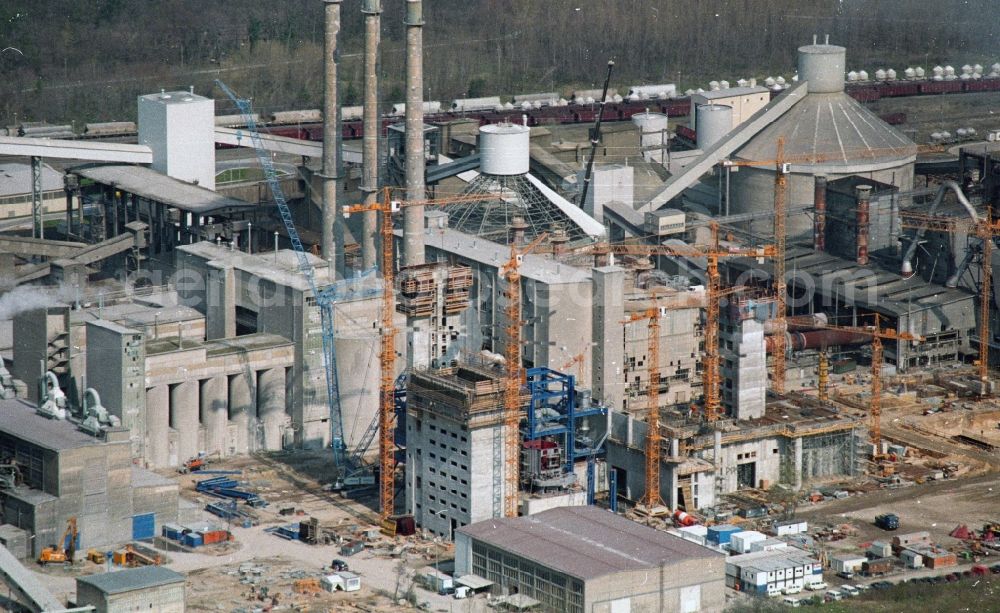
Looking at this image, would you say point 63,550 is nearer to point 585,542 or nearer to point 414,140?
point 585,542

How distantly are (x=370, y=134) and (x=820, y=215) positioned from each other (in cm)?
3019

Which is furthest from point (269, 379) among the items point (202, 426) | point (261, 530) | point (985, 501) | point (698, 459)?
point (985, 501)

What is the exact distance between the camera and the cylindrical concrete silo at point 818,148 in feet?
530

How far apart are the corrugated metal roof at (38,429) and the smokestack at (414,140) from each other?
24277mm

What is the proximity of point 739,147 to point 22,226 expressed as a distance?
46315mm

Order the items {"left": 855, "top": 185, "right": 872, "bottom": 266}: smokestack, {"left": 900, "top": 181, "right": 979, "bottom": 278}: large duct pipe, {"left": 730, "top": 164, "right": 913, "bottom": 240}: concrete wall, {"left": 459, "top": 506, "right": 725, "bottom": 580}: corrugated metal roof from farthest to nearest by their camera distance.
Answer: {"left": 730, "top": 164, "right": 913, "bottom": 240}: concrete wall
{"left": 855, "top": 185, "right": 872, "bottom": 266}: smokestack
{"left": 900, "top": 181, "right": 979, "bottom": 278}: large duct pipe
{"left": 459, "top": 506, "right": 725, "bottom": 580}: corrugated metal roof

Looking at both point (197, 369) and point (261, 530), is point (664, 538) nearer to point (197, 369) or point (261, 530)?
point (261, 530)

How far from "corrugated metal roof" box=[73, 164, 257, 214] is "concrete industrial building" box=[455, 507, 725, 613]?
4321 centimetres

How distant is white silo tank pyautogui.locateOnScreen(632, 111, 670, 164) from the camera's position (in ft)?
565

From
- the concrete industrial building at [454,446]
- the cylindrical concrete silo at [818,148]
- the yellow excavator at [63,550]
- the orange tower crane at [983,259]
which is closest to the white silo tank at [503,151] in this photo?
the cylindrical concrete silo at [818,148]

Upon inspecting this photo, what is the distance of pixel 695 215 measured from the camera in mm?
162375

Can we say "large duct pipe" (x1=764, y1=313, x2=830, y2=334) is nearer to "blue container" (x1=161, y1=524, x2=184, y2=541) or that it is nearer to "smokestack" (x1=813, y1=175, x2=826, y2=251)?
"smokestack" (x1=813, y1=175, x2=826, y2=251)

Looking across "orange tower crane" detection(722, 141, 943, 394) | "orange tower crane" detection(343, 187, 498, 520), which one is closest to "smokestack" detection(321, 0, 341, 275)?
"orange tower crane" detection(343, 187, 498, 520)

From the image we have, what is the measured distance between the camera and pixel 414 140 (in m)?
139
